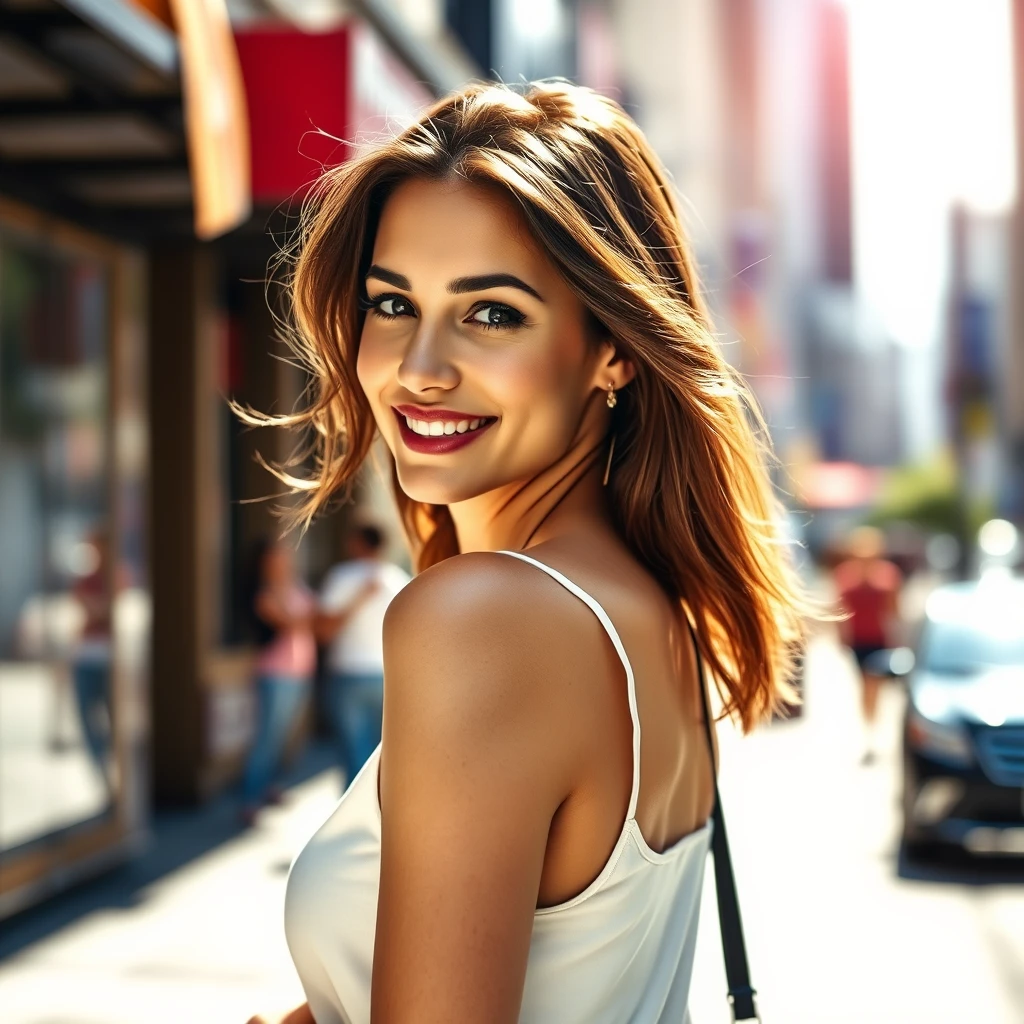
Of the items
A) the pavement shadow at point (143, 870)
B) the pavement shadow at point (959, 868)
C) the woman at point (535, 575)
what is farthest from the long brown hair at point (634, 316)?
the pavement shadow at point (959, 868)

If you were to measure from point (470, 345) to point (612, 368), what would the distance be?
22 cm

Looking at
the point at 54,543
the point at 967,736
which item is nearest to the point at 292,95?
the point at 54,543

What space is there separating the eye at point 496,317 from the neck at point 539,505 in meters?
0.22

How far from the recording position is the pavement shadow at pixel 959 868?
804 cm

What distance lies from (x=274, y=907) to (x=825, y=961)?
2731 mm

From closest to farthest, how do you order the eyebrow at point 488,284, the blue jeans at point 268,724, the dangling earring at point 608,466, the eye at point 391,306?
the eyebrow at point 488,284 < the eye at point 391,306 < the dangling earring at point 608,466 < the blue jeans at point 268,724

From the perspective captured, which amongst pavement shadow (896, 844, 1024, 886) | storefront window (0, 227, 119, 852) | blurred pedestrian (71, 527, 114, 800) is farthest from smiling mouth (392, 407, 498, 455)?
pavement shadow (896, 844, 1024, 886)

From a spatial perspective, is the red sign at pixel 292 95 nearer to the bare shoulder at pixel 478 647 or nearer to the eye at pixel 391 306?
the eye at pixel 391 306

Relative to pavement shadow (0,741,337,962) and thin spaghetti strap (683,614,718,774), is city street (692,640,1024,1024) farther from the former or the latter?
pavement shadow (0,741,337,962)

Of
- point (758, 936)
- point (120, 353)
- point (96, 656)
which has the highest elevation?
point (120, 353)

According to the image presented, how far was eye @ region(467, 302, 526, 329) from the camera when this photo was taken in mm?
1634

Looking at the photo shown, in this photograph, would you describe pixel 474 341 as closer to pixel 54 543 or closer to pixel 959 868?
pixel 54 543

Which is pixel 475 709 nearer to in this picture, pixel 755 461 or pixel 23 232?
pixel 755 461

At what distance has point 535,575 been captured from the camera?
1407 millimetres
